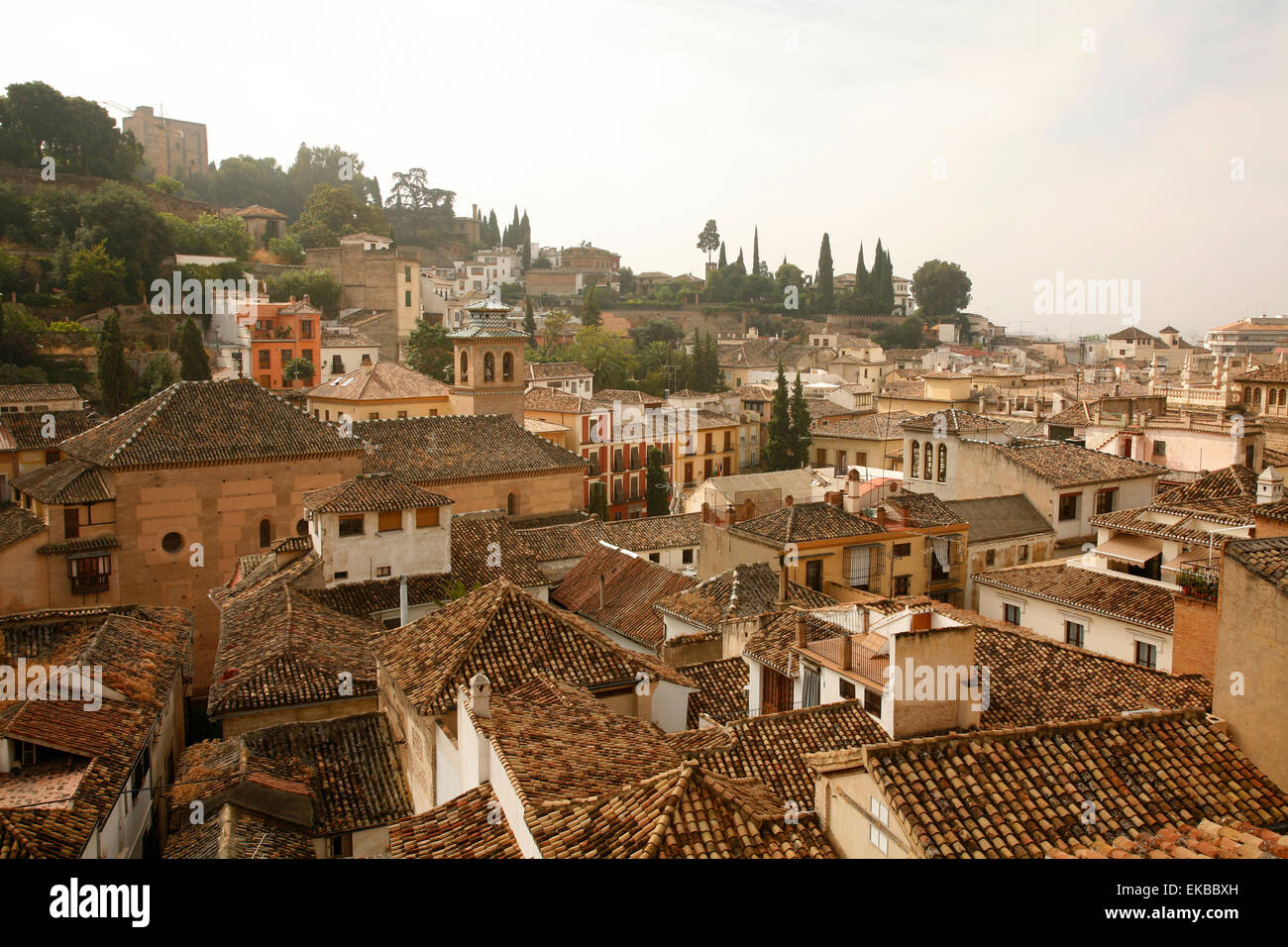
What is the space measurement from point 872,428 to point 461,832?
35224 mm

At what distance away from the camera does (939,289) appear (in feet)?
263

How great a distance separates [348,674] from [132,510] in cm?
924

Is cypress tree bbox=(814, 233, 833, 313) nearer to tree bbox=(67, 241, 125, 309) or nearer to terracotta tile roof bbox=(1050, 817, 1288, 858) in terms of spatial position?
tree bbox=(67, 241, 125, 309)

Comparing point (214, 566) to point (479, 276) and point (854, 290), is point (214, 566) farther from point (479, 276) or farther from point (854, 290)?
point (854, 290)

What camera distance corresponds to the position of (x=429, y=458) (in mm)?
24938

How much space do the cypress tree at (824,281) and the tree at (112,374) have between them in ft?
171

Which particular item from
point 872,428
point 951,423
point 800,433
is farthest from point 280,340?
point 951,423

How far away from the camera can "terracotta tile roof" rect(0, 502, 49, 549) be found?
18.6 meters

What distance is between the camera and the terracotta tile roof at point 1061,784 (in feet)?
17.3

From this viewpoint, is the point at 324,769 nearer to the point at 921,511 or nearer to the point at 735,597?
the point at 735,597

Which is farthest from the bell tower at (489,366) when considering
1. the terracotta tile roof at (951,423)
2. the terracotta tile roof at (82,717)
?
the terracotta tile roof at (82,717)

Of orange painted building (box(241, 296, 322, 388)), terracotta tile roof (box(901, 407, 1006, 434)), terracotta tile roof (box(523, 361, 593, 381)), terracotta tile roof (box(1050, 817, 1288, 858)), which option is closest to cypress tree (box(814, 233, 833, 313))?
terracotta tile roof (box(523, 361, 593, 381))

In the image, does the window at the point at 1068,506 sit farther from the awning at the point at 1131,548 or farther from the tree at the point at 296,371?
the tree at the point at 296,371
